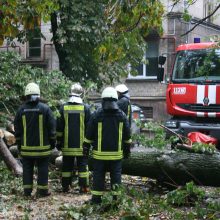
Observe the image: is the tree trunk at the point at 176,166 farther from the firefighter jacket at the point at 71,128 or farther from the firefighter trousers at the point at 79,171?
the firefighter jacket at the point at 71,128

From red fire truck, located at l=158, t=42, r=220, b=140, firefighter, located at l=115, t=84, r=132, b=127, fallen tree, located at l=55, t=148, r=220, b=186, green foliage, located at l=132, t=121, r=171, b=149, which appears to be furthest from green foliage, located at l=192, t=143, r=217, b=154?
red fire truck, located at l=158, t=42, r=220, b=140

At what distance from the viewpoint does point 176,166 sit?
787 centimetres

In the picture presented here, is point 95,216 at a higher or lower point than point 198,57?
lower

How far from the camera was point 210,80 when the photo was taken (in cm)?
1195

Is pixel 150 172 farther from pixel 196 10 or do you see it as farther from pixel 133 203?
pixel 196 10

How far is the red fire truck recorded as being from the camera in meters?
11.9

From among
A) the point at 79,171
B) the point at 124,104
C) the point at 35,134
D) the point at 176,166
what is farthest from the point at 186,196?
the point at 124,104

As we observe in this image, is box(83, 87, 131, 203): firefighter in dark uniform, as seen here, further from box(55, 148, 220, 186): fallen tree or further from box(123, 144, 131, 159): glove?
box(55, 148, 220, 186): fallen tree

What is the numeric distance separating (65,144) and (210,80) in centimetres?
475

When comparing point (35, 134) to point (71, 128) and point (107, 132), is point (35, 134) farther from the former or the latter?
point (107, 132)

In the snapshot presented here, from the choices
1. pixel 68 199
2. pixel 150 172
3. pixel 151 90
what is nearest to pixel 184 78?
pixel 150 172

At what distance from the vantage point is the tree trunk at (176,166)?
25.1 ft

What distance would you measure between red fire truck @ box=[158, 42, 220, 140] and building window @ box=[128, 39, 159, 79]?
11.0 m

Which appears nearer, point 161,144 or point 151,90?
point 161,144
